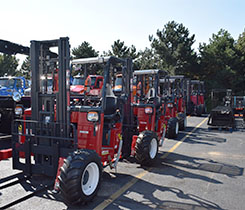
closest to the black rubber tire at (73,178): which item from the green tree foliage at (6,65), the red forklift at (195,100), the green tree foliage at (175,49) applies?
the red forklift at (195,100)

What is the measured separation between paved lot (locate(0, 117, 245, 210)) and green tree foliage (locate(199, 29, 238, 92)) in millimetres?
26772

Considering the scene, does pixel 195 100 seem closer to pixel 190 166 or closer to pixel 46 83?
pixel 190 166

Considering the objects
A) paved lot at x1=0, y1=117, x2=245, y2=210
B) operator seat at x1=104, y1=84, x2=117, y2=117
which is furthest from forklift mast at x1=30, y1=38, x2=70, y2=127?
paved lot at x1=0, y1=117, x2=245, y2=210

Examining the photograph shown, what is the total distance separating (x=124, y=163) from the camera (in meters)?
7.04

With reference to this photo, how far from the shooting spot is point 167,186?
5.44 meters

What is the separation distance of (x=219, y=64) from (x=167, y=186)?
31.6 meters

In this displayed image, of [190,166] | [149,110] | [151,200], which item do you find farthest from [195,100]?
[151,200]

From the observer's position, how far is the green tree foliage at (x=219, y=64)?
3341 cm

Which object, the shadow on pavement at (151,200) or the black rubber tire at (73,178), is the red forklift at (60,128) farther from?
the shadow on pavement at (151,200)

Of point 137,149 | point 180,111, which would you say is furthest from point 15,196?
point 180,111

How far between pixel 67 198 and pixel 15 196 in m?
1.25

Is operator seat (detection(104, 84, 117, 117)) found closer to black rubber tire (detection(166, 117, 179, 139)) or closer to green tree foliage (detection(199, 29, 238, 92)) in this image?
black rubber tire (detection(166, 117, 179, 139))

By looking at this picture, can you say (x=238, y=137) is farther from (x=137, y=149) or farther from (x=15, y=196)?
(x=15, y=196)

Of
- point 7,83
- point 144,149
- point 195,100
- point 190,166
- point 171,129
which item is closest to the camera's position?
point 144,149
